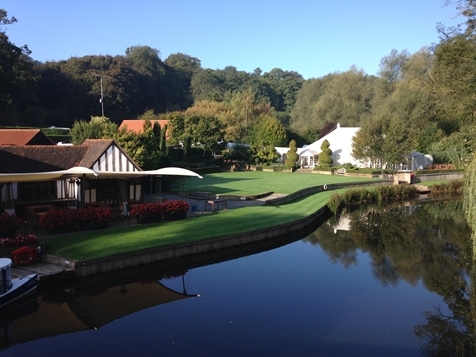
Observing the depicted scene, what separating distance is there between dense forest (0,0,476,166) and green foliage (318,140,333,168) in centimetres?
377

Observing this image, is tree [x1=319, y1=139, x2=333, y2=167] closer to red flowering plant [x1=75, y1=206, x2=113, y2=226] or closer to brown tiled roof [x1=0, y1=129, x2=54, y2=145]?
brown tiled roof [x1=0, y1=129, x2=54, y2=145]

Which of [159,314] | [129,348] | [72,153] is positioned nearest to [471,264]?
[159,314]

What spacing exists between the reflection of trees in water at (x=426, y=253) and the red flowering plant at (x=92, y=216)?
8.85 m

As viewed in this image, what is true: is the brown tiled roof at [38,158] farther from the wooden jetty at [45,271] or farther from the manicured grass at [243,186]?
the manicured grass at [243,186]

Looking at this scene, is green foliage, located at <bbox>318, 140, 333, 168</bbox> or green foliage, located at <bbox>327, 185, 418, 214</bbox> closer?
green foliage, located at <bbox>327, 185, 418, 214</bbox>

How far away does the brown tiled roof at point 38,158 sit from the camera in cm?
1952

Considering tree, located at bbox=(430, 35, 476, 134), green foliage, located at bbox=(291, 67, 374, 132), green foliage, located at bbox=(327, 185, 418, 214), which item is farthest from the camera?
green foliage, located at bbox=(291, 67, 374, 132)

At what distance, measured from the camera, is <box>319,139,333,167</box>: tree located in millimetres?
52062

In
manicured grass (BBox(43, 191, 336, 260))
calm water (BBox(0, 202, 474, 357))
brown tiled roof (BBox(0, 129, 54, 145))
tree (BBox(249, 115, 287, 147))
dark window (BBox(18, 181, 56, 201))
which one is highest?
tree (BBox(249, 115, 287, 147))

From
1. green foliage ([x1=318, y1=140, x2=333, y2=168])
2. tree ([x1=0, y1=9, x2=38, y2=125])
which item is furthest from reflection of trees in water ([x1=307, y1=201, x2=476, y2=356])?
tree ([x1=0, y1=9, x2=38, y2=125])

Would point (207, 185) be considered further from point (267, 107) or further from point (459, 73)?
point (267, 107)

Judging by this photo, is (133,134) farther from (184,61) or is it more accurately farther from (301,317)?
(184,61)

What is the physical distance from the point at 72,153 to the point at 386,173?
33.6 m

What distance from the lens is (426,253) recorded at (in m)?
19.3
